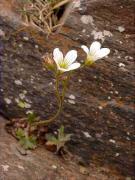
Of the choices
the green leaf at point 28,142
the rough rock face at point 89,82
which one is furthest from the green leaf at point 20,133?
the rough rock face at point 89,82

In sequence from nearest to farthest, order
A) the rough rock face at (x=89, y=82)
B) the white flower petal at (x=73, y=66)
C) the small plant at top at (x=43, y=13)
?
the white flower petal at (x=73, y=66) < the rough rock face at (x=89, y=82) < the small plant at top at (x=43, y=13)

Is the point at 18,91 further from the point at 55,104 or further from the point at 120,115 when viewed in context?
the point at 120,115

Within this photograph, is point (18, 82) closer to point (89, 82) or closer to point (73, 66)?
point (89, 82)

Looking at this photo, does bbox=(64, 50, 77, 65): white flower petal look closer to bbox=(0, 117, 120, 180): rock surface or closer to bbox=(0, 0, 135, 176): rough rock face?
bbox=(0, 0, 135, 176): rough rock face

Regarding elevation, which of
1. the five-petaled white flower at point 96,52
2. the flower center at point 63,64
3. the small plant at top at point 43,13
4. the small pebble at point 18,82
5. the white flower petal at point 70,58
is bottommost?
the small pebble at point 18,82

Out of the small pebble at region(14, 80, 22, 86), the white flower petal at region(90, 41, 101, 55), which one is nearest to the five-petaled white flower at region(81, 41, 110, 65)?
the white flower petal at region(90, 41, 101, 55)

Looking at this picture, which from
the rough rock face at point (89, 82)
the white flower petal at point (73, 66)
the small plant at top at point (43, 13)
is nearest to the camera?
the white flower petal at point (73, 66)

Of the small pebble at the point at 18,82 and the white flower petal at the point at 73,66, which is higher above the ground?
the white flower petal at the point at 73,66

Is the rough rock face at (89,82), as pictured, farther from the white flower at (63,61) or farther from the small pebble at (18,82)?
the white flower at (63,61)

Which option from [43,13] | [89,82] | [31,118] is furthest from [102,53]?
[31,118]
